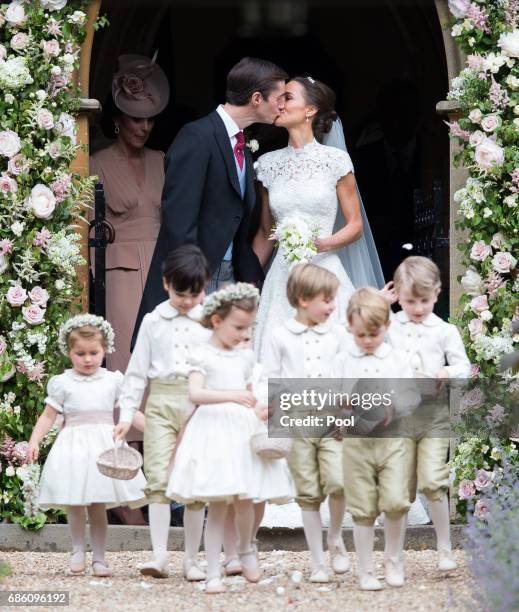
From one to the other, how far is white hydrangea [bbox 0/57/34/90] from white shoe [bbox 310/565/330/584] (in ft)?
9.49

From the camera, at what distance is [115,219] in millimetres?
8891

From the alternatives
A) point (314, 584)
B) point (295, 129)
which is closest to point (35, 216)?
point (295, 129)

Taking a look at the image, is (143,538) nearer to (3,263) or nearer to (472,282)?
(3,263)

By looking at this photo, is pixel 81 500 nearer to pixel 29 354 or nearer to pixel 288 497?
pixel 288 497

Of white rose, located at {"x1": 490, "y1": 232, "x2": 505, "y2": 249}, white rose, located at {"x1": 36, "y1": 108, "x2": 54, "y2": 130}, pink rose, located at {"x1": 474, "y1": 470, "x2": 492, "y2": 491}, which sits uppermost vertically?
white rose, located at {"x1": 36, "y1": 108, "x2": 54, "y2": 130}

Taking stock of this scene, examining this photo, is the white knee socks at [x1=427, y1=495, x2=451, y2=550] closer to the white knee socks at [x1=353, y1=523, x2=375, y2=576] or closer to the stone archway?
the white knee socks at [x1=353, y1=523, x2=375, y2=576]

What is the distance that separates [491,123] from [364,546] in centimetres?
247

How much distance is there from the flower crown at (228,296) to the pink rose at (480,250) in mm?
1820

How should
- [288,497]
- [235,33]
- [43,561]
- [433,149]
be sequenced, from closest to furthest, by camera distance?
1. [288,497]
2. [43,561]
3. [433,149]
4. [235,33]

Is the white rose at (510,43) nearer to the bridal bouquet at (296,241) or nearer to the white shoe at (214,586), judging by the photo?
the bridal bouquet at (296,241)

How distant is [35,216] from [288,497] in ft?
7.62

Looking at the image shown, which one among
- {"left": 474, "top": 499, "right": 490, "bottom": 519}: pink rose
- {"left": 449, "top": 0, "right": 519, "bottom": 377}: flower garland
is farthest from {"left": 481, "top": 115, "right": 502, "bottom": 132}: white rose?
{"left": 474, "top": 499, "right": 490, "bottom": 519}: pink rose

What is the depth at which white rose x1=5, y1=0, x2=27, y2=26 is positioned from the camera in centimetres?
792

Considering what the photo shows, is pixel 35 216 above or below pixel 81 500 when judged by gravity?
above
